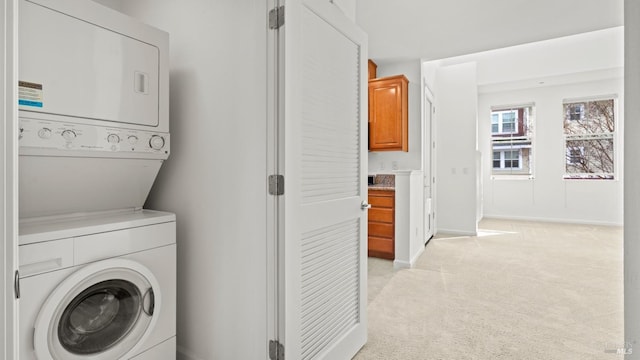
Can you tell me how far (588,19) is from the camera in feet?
10.6

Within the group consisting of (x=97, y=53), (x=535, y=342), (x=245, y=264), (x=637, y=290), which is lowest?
(x=535, y=342)

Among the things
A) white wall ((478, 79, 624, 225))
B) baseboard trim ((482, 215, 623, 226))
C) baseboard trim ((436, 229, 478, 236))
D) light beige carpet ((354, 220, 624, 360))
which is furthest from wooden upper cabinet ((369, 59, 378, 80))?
baseboard trim ((482, 215, 623, 226))

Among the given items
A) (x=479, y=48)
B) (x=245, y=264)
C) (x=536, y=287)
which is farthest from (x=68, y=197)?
(x=479, y=48)

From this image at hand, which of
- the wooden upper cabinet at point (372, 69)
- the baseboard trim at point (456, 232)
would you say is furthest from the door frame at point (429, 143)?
the wooden upper cabinet at point (372, 69)

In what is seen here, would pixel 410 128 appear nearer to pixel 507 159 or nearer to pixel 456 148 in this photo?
pixel 456 148

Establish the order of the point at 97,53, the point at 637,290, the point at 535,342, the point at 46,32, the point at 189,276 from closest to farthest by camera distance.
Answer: the point at 637,290
the point at 46,32
the point at 97,53
the point at 189,276
the point at 535,342

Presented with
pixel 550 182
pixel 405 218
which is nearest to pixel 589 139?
pixel 550 182

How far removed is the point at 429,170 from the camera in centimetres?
484

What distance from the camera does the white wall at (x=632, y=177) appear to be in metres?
0.73

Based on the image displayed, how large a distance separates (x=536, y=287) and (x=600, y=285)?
613mm

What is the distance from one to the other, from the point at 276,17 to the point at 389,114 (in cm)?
305

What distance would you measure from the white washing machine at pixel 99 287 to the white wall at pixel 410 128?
3288 millimetres

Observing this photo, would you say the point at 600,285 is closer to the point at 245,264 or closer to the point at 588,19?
the point at 588,19

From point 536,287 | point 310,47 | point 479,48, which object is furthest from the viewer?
point 479,48
